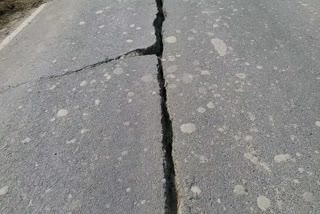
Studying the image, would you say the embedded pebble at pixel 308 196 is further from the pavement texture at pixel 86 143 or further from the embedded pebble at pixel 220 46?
the embedded pebble at pixel 220 46

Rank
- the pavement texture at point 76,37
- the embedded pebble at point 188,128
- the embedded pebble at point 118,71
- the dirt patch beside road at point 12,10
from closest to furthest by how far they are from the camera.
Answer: the embedded pebble at point 188,128
the embedded pebble at point 118,71
the pavement texture at point 76,37
the dirt patch beside road at point 12,10

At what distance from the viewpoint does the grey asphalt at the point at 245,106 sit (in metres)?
2.18

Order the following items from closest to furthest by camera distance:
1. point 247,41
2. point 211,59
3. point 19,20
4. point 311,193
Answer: point 311,193 < point 211,59 < point 247,41 < point 19,20

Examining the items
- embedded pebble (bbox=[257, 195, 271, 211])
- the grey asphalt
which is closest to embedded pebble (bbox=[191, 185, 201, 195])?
the grey asphalt

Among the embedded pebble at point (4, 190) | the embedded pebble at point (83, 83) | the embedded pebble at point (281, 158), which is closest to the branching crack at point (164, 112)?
the embedded pebble at point (83, 83)

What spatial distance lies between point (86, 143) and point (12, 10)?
374cm

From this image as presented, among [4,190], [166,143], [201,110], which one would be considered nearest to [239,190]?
[166,143]

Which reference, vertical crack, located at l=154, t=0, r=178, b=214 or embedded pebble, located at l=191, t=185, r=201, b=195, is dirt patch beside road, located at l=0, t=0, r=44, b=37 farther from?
embedded pebble, located at l=191, t=185, r=201, b=195

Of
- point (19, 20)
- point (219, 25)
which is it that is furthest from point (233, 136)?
point (19, 20)

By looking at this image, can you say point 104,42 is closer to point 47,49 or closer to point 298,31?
point 47,49

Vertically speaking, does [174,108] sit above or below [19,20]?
above

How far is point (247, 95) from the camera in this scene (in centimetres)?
298

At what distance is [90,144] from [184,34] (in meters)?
1.81

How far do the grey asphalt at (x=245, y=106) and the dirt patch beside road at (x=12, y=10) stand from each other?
228 centimetres
